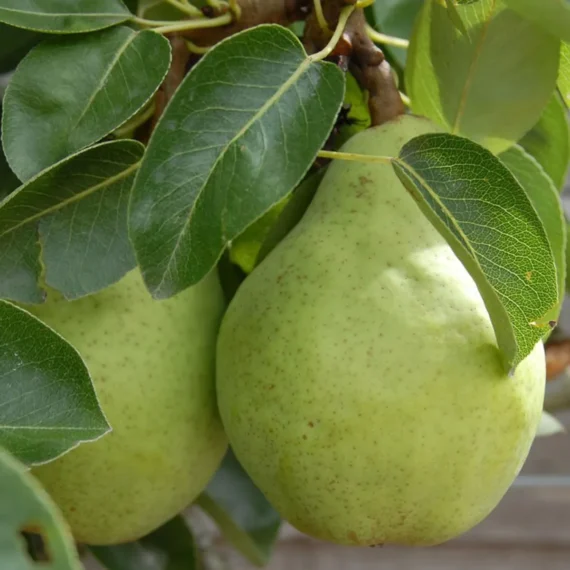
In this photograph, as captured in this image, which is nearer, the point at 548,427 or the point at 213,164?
the point at 213,164

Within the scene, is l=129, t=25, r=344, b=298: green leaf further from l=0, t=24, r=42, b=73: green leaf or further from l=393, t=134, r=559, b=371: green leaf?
l=0, t=24, r=42, b=73: green leaf

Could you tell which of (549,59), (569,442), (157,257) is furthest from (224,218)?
(569,442)

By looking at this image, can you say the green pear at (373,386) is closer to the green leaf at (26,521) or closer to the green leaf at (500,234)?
the green leaf at (500,234)

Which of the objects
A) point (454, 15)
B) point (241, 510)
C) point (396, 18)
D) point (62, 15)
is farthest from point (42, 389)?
point (241, 510)

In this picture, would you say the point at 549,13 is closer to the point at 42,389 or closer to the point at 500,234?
the point at 500,234

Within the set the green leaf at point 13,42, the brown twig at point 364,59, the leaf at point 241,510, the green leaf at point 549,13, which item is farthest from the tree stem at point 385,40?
the leaf at point 241,510

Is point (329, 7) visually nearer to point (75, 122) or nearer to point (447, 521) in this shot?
point (75, 122)
